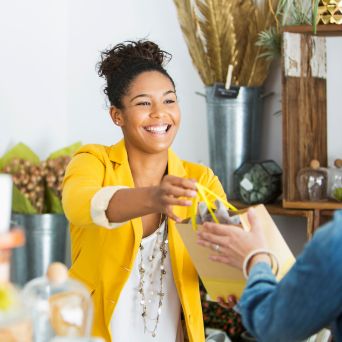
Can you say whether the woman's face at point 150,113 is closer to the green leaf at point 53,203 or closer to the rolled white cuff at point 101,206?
the rolled white cuff at point 101,206

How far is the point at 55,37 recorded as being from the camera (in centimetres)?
407

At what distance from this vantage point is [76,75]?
13.5 ft

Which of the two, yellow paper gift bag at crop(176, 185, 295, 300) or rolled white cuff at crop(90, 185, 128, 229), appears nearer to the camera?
yellow paper gift bag at crop(176, 185, 295, 300)

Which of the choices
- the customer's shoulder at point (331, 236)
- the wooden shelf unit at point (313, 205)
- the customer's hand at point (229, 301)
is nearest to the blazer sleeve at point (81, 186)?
the customer's hand at point (229, 301)

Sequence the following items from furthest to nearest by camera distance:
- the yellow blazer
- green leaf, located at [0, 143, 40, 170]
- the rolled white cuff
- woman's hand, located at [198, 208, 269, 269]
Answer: green leaf, located at [0, 143, 40, 170] → the yellow blazer → the rolled white cuff → woman's hand, located at [198, 208, 269, 269]

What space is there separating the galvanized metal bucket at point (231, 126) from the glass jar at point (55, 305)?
2.06 meters

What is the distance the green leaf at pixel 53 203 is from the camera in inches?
140

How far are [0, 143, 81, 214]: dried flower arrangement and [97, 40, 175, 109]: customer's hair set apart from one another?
48.3 inches

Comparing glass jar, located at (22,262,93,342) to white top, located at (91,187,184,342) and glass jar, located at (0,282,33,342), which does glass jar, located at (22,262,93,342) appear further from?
white top, located at (91,187,184,342)

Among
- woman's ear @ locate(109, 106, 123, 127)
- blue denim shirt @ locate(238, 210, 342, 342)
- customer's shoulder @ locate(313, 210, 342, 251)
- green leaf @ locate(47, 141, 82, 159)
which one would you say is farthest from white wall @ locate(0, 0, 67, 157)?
customer's shoulder @ locate(313, 210, 342, 251)

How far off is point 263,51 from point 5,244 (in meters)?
2.30

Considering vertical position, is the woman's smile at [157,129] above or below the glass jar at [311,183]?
above

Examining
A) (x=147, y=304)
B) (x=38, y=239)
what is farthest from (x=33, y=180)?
(x=147, y=304)

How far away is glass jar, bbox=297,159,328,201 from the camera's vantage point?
10.3 feet
